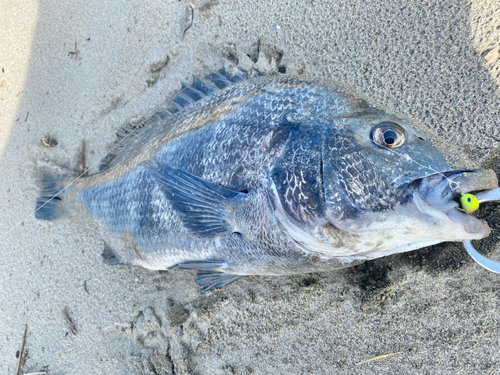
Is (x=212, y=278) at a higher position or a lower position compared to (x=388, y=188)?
lower

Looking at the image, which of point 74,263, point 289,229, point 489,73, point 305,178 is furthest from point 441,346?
point 74,263

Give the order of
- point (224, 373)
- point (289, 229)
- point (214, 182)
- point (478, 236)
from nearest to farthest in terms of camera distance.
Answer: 1. point (478, 236)
2. point (289, 229)
3. point (214, 182)
4. point (224, 373)

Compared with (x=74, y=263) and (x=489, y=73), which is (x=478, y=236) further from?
(x=74, y=263)

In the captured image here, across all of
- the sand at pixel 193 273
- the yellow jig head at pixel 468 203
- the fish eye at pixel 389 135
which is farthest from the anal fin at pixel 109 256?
the yellow jig head at pixel 468 203

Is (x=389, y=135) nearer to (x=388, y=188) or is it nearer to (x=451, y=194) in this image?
(x=388, y=188)

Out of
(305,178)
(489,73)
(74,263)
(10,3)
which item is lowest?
(74,263)

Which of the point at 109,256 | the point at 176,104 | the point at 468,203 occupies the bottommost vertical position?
the point at 109,256

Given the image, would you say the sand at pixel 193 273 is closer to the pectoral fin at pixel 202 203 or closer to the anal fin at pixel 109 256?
the anal fin at pixel 109 256

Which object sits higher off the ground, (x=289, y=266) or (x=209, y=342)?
(x=289, y=266)

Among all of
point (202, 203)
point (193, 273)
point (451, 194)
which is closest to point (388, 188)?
point (451, 194)
